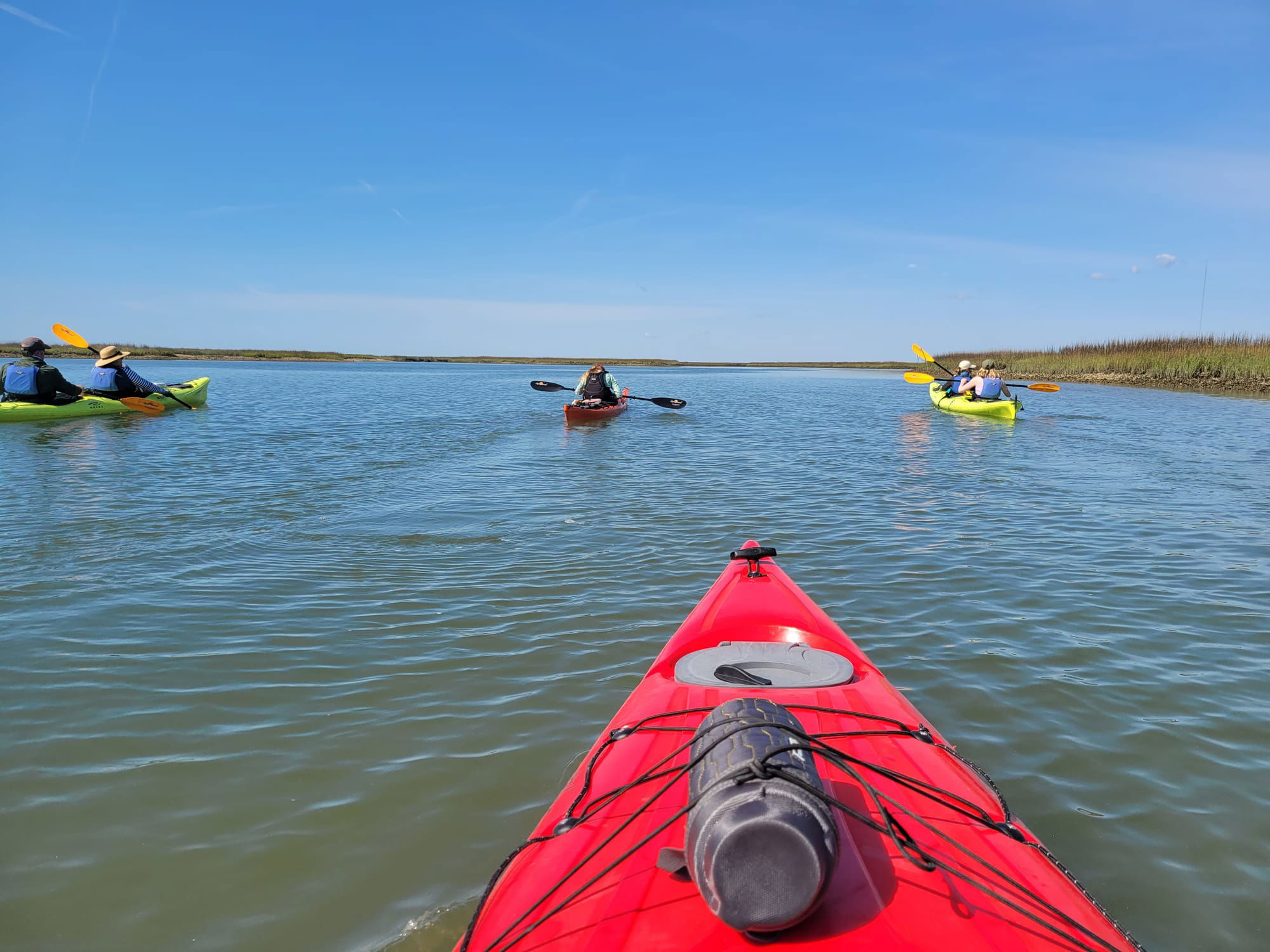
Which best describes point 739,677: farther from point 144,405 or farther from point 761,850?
point 144,405

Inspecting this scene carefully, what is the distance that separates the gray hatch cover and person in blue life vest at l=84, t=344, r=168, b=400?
792 inches

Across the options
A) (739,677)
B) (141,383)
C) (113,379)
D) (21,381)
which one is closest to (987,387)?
(739,677)

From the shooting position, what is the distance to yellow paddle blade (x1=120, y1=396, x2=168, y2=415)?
61.6ft

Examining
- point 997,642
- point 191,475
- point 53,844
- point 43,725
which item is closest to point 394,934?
point 53,844

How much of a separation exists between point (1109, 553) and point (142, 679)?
8312mm

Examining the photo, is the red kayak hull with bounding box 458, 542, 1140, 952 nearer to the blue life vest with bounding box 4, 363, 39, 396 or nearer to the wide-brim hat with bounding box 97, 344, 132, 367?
the blue life vest with bounding box 4, 363, 39, 396

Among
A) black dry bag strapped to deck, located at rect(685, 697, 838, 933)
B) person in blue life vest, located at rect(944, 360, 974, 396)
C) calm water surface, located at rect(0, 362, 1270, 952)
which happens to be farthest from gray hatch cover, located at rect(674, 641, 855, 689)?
person in blue life vest, located at rect(944, 360, 974, 396)

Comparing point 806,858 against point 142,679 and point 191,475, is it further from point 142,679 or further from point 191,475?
point 191,475

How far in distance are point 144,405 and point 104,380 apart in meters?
1.02

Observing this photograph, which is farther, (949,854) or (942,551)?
(942,551)

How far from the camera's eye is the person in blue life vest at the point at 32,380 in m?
16.6

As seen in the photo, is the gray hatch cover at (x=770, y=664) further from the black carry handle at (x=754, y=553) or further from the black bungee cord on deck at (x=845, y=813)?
the black carry handle at (x=754, y=553)

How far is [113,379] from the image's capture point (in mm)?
18672

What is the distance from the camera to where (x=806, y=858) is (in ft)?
5.46
